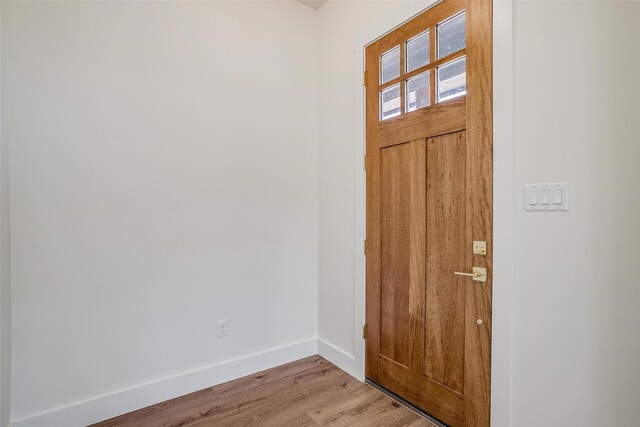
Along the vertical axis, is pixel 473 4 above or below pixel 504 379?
above

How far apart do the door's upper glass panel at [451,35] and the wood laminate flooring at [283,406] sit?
7.18 feet

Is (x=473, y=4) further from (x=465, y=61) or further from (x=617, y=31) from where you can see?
(x=617, y=31)

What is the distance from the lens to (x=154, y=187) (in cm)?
210

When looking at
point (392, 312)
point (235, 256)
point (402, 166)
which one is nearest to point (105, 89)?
point (235, 256)

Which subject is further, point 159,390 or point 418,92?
point 159,390

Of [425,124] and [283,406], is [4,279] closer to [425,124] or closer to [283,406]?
[283,406]

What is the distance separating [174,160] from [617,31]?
2.38 meters

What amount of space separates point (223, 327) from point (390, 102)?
6.68 ft

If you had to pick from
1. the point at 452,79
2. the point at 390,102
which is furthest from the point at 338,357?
the point at 452,79

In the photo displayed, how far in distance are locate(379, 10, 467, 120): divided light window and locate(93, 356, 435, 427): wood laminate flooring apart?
6.33ft

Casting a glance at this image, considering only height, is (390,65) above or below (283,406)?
above

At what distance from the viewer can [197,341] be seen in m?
2.25

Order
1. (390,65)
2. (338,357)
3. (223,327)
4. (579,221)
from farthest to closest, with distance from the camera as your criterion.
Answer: (338,357) → (223,327) → (390,65) → (579,221)

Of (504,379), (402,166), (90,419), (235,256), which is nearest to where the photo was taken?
(504,379)
